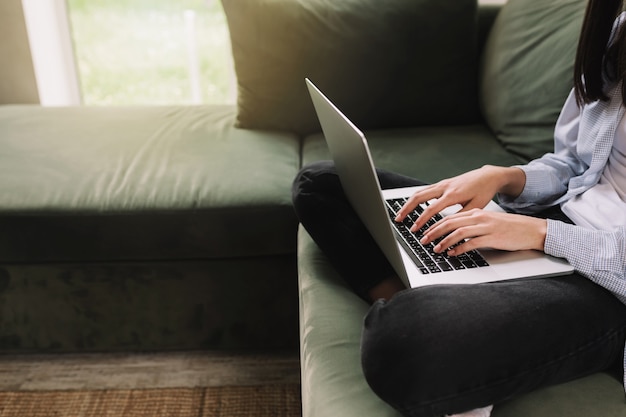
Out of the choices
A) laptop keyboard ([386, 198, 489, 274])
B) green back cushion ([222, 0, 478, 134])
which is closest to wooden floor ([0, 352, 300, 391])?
laptop keyboard ([386, 198, 489, 274])

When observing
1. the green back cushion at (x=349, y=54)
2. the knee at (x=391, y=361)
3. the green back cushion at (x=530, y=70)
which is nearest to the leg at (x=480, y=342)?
the knee at (x=391, y=361)

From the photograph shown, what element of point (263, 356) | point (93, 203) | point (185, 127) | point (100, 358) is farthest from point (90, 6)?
point (263, 356)

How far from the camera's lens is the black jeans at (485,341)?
0.69 meters

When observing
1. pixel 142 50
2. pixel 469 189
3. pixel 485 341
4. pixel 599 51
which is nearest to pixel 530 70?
pixel 599 51

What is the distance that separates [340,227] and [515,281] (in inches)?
13.0

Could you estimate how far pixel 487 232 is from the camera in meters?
0.84

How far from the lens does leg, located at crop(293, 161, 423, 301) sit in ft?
3.22

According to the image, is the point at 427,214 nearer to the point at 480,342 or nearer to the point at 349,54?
the point at 480,342

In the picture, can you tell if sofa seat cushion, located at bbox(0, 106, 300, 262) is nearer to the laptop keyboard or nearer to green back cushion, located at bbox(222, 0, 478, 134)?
green back cushion, located at bbox(222, 0, 478, 134)

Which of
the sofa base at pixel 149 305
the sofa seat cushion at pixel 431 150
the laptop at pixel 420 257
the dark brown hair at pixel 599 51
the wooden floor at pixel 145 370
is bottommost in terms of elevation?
the wooden floor at pixel 145 370

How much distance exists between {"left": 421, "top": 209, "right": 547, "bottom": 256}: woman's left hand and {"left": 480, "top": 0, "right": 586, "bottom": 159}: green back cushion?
2.00ft

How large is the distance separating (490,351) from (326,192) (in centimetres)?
48

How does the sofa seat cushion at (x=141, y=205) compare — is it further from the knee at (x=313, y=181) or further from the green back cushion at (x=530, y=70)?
the green back cushion at (x=530, y=70)

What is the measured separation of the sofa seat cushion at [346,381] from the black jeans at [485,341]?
2 centimetres
